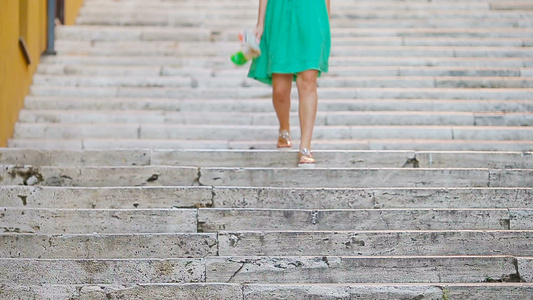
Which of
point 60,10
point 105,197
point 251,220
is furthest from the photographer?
point 60,10

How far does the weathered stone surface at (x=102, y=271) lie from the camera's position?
177 inches

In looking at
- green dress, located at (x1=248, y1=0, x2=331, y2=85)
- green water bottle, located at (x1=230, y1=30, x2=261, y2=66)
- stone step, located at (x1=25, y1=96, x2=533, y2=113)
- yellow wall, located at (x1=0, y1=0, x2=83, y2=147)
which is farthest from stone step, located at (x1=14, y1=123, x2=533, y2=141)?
green water bottle, located at (x1=230, y1=30, x2=261, y2=66)

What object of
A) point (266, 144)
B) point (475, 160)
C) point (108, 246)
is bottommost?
point (108, 246)

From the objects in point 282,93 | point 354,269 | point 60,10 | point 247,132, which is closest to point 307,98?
point 282,93

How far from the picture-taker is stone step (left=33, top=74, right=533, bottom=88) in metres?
8.56

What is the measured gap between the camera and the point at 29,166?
5.89 m

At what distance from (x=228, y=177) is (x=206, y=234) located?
40.6 inches

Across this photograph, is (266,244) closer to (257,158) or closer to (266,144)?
(257,158)

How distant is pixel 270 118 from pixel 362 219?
2759 mm

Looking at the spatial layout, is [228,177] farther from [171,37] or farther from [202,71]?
[171,37]

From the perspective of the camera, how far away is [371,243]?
480 centimetres

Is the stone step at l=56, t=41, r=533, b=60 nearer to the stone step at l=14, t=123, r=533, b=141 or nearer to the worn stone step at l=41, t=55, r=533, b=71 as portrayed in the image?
the worn stone step at l=41, t=55, r=533, b=71

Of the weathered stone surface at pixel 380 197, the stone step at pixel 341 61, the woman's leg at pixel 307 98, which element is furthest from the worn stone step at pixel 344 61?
the weathered stone surface at pixel 380 197

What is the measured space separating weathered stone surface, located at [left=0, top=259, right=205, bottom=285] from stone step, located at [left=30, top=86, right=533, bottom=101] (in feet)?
13.0
